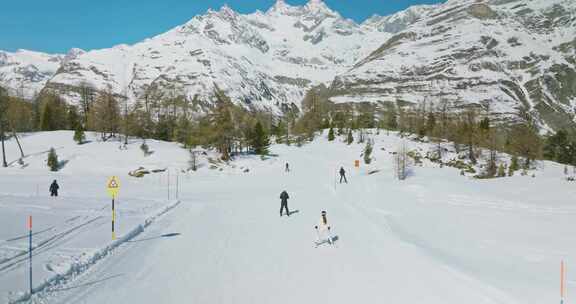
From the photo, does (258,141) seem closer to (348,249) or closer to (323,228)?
(323,228)

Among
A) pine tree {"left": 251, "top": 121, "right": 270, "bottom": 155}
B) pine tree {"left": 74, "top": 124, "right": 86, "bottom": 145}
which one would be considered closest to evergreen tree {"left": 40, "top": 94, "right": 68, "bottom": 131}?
pine tree {"left": 74, "top": 124, "right": 86, "bottom": 145}

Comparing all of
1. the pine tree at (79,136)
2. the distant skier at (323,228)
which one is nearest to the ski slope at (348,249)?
the distant skier at (323,228)

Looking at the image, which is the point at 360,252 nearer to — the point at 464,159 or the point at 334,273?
the point at 334,273

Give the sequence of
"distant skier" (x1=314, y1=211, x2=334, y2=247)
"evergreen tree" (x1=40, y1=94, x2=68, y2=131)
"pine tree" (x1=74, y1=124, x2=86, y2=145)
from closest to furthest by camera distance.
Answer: "distant skier" (x1=314, y1=211, x2=334, y2=247) → "pine tree" (x1=74, y1=124, x2=86, y2=145) → "evergreen tree" (x1=40, y1=94, x2=68, y2=131)

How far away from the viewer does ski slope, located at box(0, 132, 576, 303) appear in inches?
400

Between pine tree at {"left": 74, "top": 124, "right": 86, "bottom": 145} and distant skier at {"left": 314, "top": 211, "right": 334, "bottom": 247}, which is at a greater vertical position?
pine tree at {"left": 74, "top": 124, "right": 86, "bottom": 145}

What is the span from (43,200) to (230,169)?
89.1 feet

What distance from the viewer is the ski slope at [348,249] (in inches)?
400

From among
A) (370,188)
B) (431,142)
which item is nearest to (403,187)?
(370,188)

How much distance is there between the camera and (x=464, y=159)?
206 ft

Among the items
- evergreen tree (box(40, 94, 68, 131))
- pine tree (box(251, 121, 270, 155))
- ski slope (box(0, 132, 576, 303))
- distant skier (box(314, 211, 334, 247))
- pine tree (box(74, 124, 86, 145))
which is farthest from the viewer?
evergreen tree (box(40, 94, 68, 131))

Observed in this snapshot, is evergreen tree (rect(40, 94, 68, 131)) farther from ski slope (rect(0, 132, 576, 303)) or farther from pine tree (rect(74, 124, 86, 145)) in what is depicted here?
ski slope (rect(0, 132, 576, 303))

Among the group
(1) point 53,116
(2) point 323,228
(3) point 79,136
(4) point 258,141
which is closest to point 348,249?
(2) point 323,228

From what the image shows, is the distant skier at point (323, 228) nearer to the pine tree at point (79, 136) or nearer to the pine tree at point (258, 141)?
the pine tree at point (258, 141)
